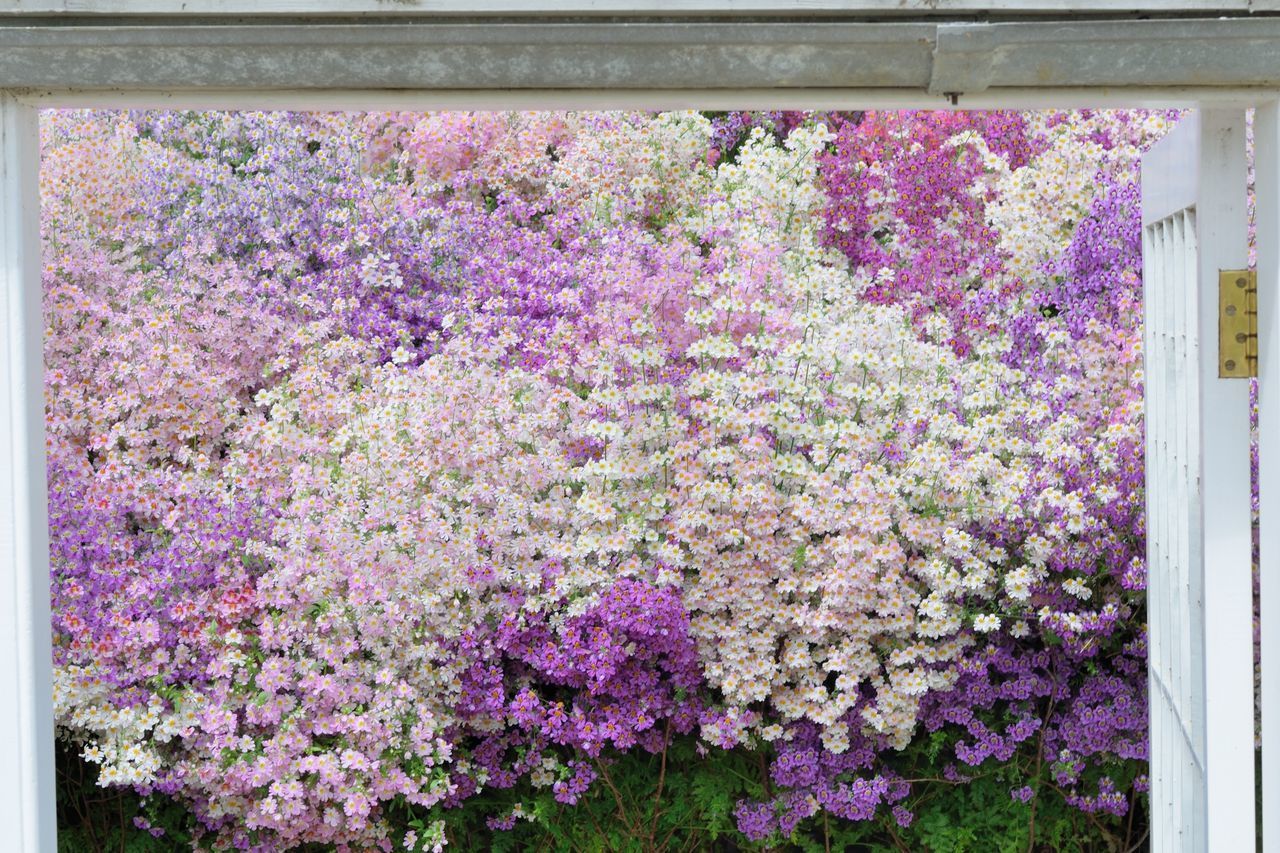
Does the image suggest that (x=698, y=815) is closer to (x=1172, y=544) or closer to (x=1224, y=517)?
(x=1172, y=544)

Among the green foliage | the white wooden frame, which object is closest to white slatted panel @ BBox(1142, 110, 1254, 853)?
the white wooden frame

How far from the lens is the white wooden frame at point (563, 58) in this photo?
148 cm

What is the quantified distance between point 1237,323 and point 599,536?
1622 mm

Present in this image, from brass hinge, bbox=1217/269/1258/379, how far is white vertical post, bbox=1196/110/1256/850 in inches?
0.4

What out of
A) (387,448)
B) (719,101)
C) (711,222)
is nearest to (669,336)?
(711,222)

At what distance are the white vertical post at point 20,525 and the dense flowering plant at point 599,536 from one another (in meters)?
1.30

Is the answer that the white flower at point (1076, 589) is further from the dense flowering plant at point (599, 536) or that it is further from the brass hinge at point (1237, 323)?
the brass hinge at point (1237, 323)

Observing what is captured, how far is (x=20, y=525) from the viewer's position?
1.57m

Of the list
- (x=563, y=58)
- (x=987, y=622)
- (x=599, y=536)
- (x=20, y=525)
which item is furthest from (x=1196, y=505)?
(x=20, y=525)

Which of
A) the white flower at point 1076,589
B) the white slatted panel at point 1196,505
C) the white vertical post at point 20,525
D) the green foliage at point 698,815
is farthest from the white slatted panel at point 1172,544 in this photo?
the white vertical post at point 20,525

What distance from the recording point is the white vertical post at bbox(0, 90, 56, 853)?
1567 mm

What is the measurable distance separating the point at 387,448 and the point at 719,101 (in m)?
1.85

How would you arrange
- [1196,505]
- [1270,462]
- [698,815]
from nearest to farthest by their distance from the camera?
[1270,462] → [1196,505] → [698,815]

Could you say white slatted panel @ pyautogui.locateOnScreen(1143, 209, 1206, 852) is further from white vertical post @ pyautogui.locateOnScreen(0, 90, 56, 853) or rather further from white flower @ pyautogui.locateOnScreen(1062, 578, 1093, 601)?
white vertical post @ pyautogui.locateOnScreen(0, 90, 56, 853)
